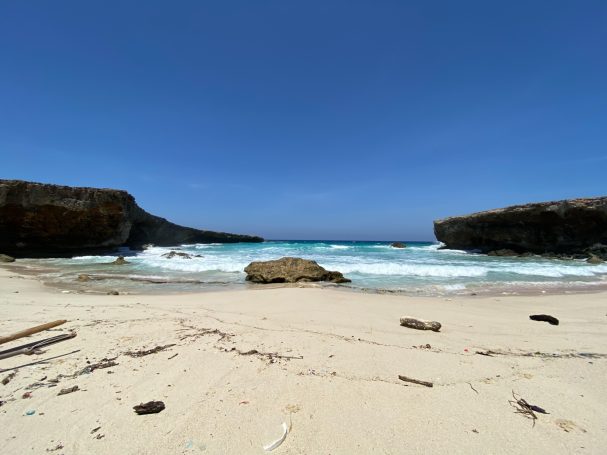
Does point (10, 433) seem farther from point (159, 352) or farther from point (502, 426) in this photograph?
point (502, 426)

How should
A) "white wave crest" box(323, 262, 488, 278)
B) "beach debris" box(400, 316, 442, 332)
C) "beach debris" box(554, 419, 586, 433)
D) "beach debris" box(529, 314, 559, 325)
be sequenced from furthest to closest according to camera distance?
"white wave crest" box(323, 262, 488, 278), "beach debris" box(529, 314, 559, 325), "beach debris" box(400, 316, 442, 332), "beach debris" box(554, 419, 586, 433)

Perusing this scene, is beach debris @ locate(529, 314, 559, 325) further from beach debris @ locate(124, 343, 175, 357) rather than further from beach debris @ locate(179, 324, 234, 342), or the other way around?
beach debris @ locate(124, 343, 175, 357)

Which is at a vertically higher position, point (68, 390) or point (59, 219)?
point (59, 219)

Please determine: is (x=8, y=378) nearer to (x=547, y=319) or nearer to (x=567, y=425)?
(x=567, y=425)

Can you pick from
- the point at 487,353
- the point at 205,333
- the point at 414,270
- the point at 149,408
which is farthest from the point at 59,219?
the point at 487,353

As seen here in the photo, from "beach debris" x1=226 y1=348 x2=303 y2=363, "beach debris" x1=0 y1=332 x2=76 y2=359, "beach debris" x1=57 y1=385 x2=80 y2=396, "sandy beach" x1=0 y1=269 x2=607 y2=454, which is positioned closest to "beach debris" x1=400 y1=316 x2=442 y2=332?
"sandy beach" x1=0 y1=269 x2=607 y2=454

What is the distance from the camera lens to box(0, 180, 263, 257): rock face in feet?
68.8

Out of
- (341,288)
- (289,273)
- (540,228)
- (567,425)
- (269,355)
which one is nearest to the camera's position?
(567,425)

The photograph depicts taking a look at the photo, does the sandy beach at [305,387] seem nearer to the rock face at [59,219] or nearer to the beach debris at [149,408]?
the beach debris at [149,408]

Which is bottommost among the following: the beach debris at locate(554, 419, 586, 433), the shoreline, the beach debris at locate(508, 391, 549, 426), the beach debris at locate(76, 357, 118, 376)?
the shoreline

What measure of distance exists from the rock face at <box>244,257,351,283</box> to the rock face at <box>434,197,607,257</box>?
2151 centimetres

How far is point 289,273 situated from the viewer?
425 inches

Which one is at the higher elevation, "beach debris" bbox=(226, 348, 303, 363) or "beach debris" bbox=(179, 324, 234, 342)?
"beach debris" bbox=(179, 324, 234, 342)

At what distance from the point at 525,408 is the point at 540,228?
2934cm
